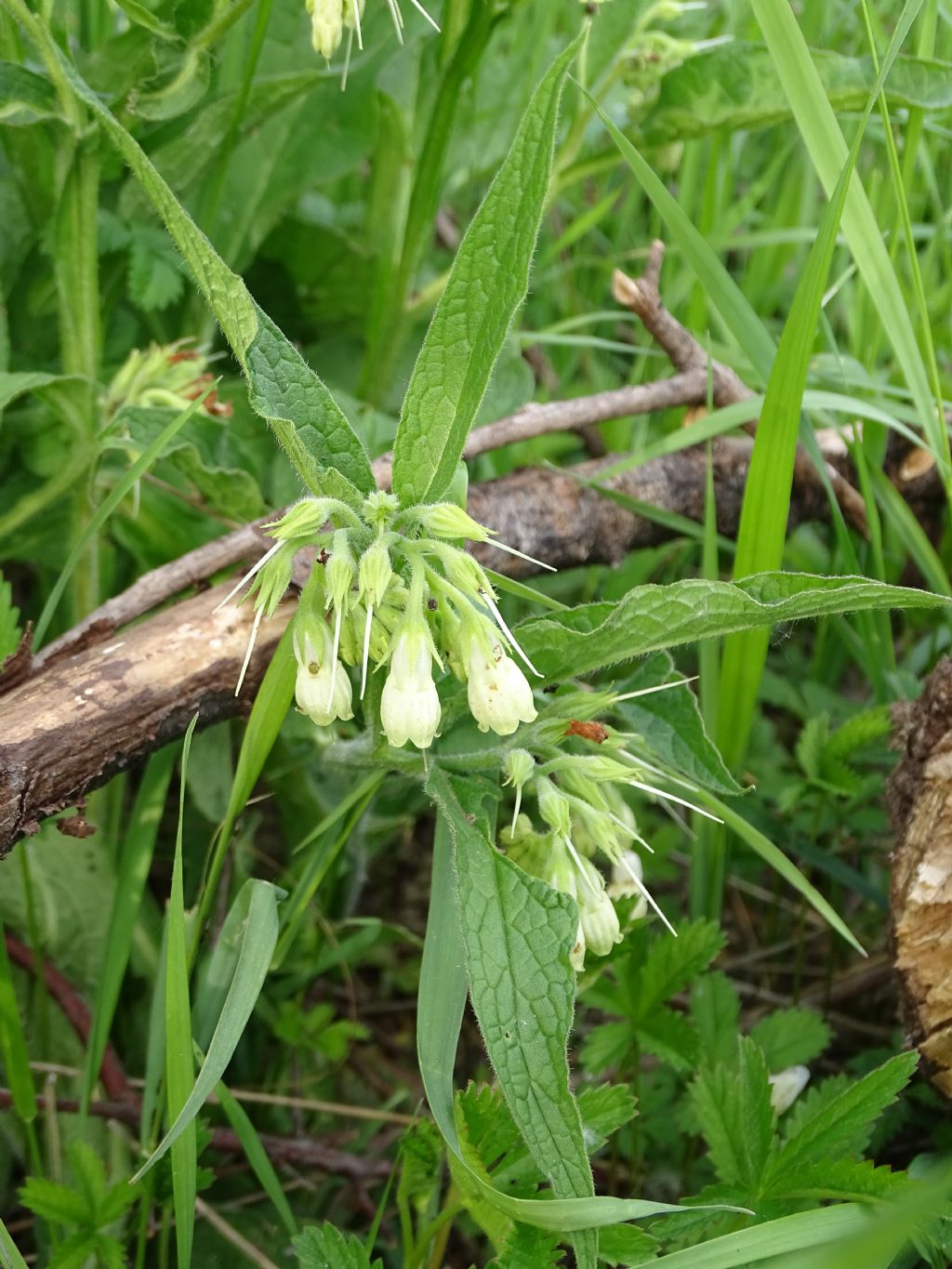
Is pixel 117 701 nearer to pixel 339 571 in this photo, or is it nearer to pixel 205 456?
pixel 339 571

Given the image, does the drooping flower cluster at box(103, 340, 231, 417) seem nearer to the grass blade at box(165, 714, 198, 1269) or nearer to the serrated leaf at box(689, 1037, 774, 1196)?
the grass blade at box(165, 714, 198, 1269)

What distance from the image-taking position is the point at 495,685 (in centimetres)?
130

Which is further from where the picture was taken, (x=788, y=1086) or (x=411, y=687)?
(x=788, y=1086)

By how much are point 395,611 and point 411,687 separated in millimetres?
140

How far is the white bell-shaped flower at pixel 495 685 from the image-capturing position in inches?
51.3

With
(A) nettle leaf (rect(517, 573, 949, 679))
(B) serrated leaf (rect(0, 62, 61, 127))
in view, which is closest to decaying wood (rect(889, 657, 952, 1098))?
(A) nettle leaf (rect(517, 573, 949, 679))

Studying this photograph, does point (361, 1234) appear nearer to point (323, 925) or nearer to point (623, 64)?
point (323, 925)

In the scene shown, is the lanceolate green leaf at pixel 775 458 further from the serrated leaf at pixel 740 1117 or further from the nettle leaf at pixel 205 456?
the nettle leaf at pixel 205 456

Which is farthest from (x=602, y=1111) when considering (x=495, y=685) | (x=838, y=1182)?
(x=495, y=685)

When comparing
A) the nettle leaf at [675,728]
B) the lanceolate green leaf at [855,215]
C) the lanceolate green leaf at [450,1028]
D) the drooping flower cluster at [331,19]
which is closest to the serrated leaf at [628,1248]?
the lanceolate green leaf at [450,1028]

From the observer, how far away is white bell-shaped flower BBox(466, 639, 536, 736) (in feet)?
4.28

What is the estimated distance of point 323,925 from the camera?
205 cm

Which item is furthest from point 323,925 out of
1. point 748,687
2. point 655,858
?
point 748,687

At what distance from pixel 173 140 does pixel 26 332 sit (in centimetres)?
50
